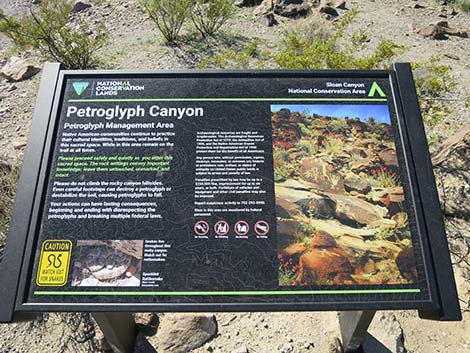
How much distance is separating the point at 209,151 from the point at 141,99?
0.55 meters

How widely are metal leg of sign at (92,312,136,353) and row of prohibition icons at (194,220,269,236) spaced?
983 millimetres

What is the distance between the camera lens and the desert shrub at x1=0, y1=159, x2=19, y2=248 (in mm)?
3730

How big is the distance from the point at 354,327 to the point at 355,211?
1.04m

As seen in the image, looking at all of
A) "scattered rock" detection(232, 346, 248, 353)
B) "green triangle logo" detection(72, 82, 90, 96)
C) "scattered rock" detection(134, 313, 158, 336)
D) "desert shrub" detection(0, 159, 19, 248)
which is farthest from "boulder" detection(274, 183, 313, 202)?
"desert shrub" detection(0, 159, 19, 248)

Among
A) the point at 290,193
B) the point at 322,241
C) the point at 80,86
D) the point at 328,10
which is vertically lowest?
the point at 322,241

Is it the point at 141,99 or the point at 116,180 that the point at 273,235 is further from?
the point at 141,99

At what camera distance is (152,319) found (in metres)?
3.13

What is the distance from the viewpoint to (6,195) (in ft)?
12.8

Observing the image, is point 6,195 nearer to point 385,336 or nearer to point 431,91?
point 385,336

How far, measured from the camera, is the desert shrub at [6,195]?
3.73m

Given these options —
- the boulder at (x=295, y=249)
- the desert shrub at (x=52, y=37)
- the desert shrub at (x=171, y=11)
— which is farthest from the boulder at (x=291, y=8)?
the boulder at (x=295, y=249)

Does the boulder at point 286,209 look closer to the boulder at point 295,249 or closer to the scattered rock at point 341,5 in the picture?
the boulder at point 295,249

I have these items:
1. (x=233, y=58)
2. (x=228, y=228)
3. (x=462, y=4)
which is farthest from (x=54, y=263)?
(x=462, y=4)

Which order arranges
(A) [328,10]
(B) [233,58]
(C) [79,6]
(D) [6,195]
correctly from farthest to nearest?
(C) [79,6] < (A) [328,10] < (B) [233,58] < (D) [6,195]
